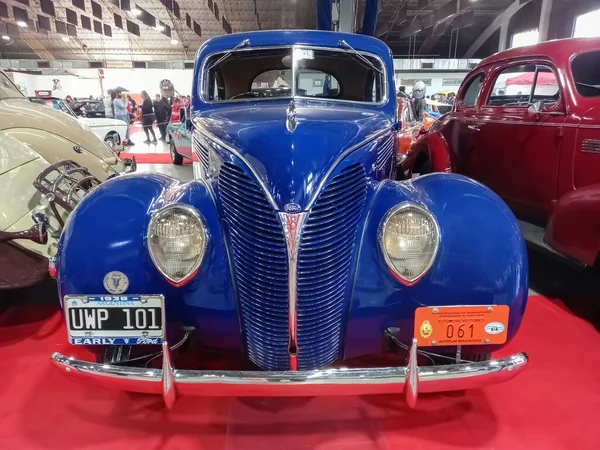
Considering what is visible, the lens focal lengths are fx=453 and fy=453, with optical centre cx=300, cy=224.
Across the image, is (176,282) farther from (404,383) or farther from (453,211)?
(453,211)

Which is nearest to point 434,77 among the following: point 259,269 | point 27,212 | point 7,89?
point 7,89

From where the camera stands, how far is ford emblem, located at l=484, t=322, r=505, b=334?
1.73 meters

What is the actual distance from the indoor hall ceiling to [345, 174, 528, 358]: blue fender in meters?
13.6

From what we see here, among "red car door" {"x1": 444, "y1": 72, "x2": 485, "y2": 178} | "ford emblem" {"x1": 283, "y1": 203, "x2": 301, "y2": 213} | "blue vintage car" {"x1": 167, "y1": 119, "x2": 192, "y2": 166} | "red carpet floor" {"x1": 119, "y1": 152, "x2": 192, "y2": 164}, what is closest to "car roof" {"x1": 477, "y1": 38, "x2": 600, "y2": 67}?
"red car door" {"x1": 444, "y1": 72, "x2": 485, "y2": 178}

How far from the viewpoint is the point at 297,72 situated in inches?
112

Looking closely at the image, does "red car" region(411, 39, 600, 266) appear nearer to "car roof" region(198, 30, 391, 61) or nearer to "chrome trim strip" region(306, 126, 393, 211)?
"car roof" region(198, 30, 391, 61)

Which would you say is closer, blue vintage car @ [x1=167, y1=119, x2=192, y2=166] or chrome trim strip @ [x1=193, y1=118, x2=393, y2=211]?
chrome trim strip @ [x1=193, y1=118, x2=393, y2=211]

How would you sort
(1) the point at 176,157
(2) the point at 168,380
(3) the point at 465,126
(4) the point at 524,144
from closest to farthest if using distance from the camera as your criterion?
(2) the point at 168,380 → (4) the point at 524,144 → (3) the point at 465,126 → (1) the point at 176,157

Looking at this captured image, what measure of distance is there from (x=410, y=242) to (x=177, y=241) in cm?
89

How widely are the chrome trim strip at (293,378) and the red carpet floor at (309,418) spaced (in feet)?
1.48

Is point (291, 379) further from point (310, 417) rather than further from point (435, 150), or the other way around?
point (435, 150)

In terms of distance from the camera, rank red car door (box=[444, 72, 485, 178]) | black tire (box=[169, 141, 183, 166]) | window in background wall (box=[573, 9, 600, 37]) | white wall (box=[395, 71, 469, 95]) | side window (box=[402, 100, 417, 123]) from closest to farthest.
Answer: red car door (box=[444, 72, 485, 178]) → side window (box=[402, 100, 417, 123]) → black tire (box=[169, 141, 183, 166]) → window in background wall (box=[573, 9, 600, 37]) → white wall (box=[395, 71, 469, 95])

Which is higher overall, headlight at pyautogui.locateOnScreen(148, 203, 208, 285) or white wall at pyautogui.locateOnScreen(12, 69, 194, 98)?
white wall at pyautogui.locateOnScreen(12, 69, 194, 98)

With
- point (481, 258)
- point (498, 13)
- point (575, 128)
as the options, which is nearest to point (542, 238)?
point (575, 128)
